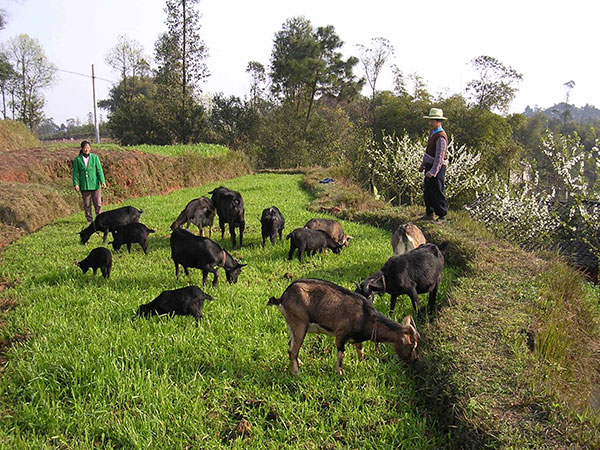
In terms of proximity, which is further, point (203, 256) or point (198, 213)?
point (198, 213)

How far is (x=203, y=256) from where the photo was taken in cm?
561

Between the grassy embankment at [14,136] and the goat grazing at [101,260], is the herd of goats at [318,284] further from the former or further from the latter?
the grassy embankment at [14,136]

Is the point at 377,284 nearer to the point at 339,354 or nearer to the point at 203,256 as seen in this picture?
the point at 339,354

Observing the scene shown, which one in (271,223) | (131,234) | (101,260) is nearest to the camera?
(101,260)

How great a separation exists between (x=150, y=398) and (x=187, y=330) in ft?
3.69

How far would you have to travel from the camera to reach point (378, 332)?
361 cm

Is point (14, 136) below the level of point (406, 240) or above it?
above

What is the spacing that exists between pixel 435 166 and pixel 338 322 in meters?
5.56

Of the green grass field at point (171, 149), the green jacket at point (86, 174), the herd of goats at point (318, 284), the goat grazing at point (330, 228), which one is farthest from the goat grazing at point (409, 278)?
the green grass field at point (171, 149)

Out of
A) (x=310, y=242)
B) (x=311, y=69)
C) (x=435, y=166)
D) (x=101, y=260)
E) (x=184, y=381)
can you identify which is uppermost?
(x=311, y=69)

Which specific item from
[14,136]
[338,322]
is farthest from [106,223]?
[14,136]

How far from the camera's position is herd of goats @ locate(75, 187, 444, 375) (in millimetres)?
3607

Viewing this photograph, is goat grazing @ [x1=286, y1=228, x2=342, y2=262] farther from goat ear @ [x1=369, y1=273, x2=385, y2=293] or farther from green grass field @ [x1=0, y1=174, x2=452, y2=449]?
goat ear @ [x1=369, y1=273, x2=385, y2=293]

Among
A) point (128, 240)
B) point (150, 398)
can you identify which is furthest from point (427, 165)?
point (150, 398)
